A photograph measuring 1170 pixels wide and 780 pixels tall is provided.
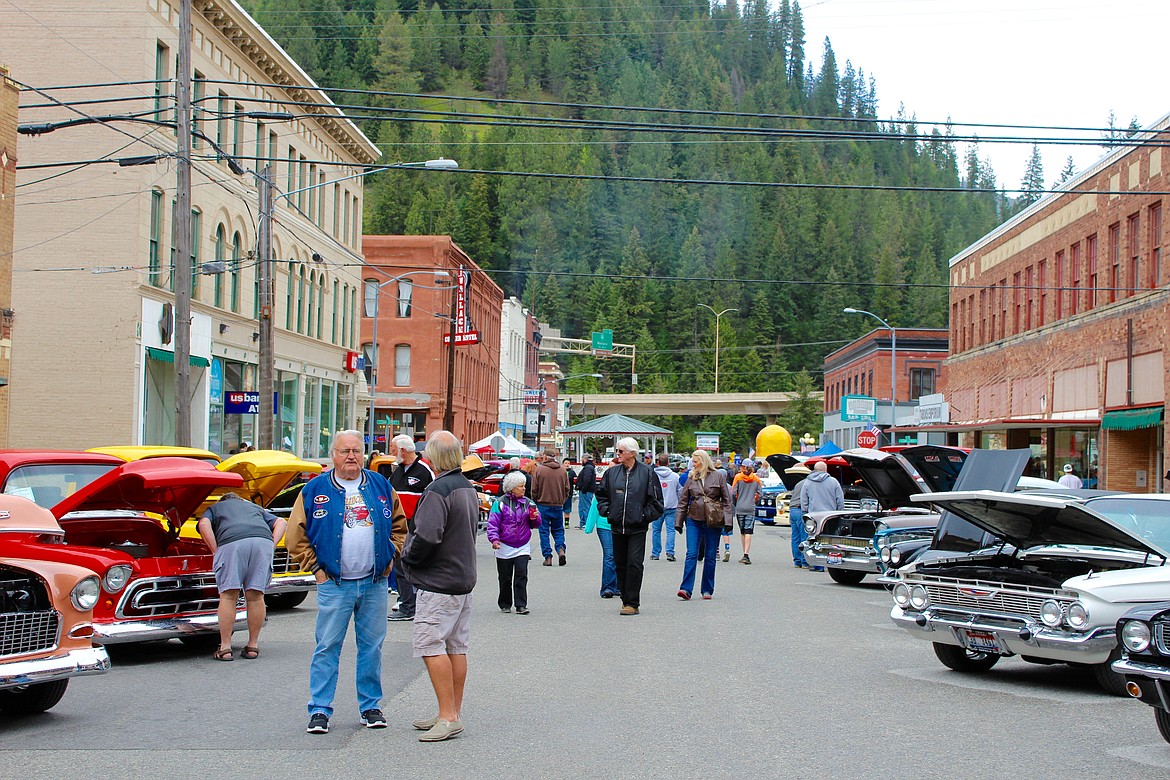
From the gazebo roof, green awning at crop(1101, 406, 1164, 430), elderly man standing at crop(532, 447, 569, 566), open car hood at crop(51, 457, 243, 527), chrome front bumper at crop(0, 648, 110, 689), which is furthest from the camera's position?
the gazebo roof

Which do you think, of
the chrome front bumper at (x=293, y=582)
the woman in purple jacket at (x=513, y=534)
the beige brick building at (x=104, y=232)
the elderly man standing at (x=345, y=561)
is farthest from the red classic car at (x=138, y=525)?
the beige brick building at (x=104, y=232)

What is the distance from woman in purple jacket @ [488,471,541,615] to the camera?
14.2 m

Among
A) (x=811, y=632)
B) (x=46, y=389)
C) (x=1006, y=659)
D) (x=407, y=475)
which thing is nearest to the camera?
(x=1006, y=659)

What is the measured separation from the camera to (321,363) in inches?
1834

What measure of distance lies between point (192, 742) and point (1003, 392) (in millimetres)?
42216

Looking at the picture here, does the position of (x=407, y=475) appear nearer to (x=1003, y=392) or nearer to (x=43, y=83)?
(x=43, y=83)

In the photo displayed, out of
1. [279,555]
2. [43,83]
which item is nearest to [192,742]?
[279,555]

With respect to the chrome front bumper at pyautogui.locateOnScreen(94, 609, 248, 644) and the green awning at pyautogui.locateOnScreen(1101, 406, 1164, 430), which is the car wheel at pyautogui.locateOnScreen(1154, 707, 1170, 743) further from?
the green awning at pyautogui.locateOnScreen(1101, 406, 1164, 430)

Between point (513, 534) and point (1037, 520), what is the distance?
20.3ft

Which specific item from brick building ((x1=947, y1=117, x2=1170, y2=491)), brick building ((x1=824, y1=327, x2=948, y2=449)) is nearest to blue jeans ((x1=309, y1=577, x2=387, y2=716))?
brick building ((x1=947, y1=117, x2=1170, y2=491))

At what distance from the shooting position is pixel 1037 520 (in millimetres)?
10109

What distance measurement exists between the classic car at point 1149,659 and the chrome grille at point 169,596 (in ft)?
25.0

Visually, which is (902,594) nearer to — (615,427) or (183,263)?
(183,263)

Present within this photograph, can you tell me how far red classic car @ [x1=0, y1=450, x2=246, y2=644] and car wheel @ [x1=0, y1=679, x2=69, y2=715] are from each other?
4.92 ft
